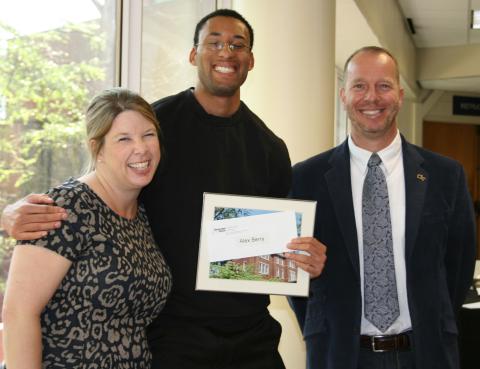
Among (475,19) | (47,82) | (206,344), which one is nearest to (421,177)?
(206,344)

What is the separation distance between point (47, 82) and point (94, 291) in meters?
1.31

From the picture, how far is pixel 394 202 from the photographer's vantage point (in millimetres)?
2336

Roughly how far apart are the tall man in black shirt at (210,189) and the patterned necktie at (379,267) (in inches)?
9.2

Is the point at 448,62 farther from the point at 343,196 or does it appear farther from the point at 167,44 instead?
the point at 343,196

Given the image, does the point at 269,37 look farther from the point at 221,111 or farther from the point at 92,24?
the point at 221,111

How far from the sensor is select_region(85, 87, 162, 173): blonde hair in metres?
1.89

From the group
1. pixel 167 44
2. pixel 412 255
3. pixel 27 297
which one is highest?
pixel 167 44

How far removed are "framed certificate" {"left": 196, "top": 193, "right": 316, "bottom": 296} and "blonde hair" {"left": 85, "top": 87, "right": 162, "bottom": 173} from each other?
0.35 m

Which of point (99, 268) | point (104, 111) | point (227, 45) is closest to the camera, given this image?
point (99, 268)

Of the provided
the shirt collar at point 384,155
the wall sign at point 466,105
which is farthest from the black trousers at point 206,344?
the wall sign at point 466,105

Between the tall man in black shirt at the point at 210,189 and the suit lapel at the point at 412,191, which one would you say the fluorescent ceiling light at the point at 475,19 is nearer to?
the suit lapel at the point at 412,191

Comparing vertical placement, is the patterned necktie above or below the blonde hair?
below

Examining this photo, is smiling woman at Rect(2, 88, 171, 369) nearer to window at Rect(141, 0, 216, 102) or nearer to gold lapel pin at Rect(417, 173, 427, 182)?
gold lapel pin at Rect(417, 173, 427, 182)

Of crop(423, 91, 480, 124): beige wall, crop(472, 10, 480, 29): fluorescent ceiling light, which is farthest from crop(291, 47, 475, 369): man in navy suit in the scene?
crop(423, 91, 480, 124): beige wall
